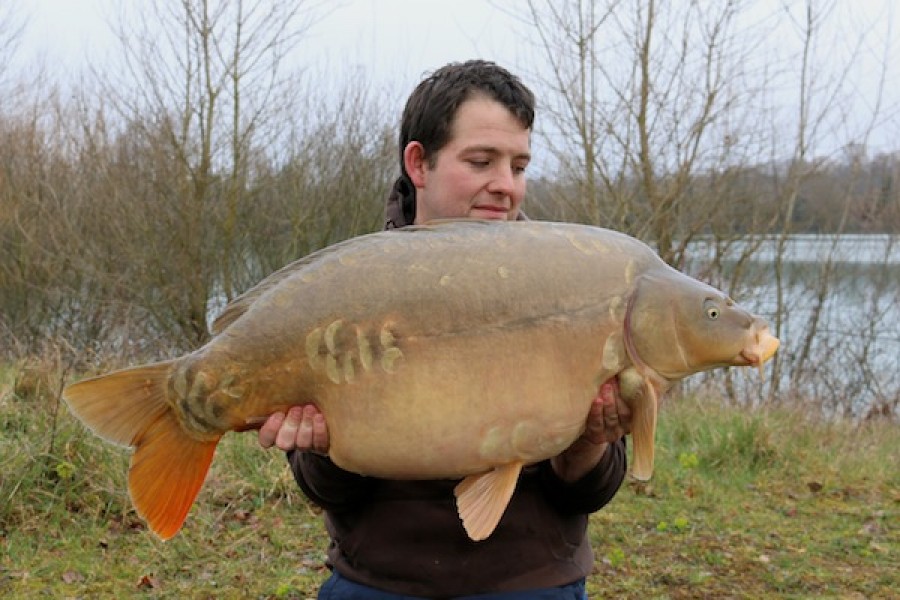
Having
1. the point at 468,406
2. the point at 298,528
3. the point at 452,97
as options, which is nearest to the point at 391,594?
the point at 468,406

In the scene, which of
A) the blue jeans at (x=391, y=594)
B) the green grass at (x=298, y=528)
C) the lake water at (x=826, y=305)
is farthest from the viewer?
the lake water at (x=826, y=305)

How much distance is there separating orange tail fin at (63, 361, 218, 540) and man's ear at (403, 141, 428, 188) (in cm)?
71

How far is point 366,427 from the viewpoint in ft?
5.60

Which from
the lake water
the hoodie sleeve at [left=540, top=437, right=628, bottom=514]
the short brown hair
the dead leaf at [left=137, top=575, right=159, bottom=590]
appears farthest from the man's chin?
the lake water

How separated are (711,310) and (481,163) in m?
0.60

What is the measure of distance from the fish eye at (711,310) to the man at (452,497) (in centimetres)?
23

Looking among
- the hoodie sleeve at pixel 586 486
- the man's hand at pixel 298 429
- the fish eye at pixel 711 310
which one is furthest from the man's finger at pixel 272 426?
the fish eye at pixel 711 310

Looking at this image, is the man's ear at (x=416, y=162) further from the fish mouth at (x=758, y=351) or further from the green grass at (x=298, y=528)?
the green grass at (x=298, y=528)

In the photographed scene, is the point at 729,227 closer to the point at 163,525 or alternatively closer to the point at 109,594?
the point at 109,594

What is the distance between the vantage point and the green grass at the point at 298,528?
12.9 ft

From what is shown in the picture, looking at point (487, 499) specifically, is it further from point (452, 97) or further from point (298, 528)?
point (298, 528)

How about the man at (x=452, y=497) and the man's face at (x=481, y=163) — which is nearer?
the man at (x=452, y=497)

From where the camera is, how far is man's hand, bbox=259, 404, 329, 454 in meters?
1.75

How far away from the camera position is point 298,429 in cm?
175
